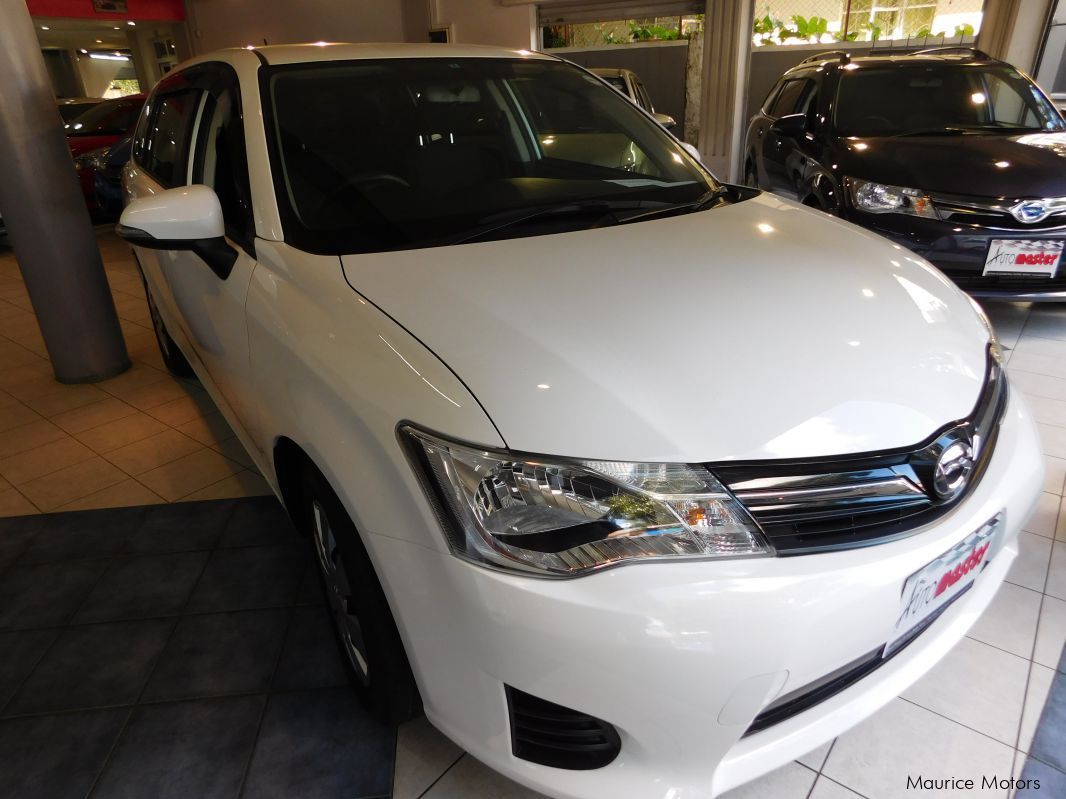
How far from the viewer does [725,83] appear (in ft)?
26.1

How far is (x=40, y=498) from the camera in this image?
2.29 metres

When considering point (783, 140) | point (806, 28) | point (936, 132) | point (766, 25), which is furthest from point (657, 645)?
point (806, 28)

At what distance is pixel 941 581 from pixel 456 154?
1.27m

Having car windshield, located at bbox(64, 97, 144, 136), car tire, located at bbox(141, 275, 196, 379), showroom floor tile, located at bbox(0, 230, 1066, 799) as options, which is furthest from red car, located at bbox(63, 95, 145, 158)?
showroom floor tile, located at bbox(0, 230, 1066, 799)

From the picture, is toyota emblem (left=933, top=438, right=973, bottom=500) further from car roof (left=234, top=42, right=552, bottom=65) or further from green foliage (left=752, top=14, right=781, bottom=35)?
green foliage (left=752, top=14, right=781, bottom=35)

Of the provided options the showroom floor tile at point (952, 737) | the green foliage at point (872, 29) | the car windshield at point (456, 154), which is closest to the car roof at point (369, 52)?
the car windshield at point (456, 154)

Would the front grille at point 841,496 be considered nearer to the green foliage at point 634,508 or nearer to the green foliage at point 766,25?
the green foliage at point 634,508

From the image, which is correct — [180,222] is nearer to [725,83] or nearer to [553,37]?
[725,83]

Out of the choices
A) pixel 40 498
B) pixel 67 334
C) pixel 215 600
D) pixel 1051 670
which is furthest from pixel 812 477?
pixel 67 334

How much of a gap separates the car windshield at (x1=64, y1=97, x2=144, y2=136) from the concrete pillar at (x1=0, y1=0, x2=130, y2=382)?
183 inches

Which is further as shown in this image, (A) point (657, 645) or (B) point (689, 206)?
(B) point (689, 206)

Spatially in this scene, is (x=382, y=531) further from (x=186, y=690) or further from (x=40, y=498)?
(x=40, y=498)

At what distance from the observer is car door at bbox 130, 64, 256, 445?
1.48m

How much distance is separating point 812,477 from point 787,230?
747 millimetres
